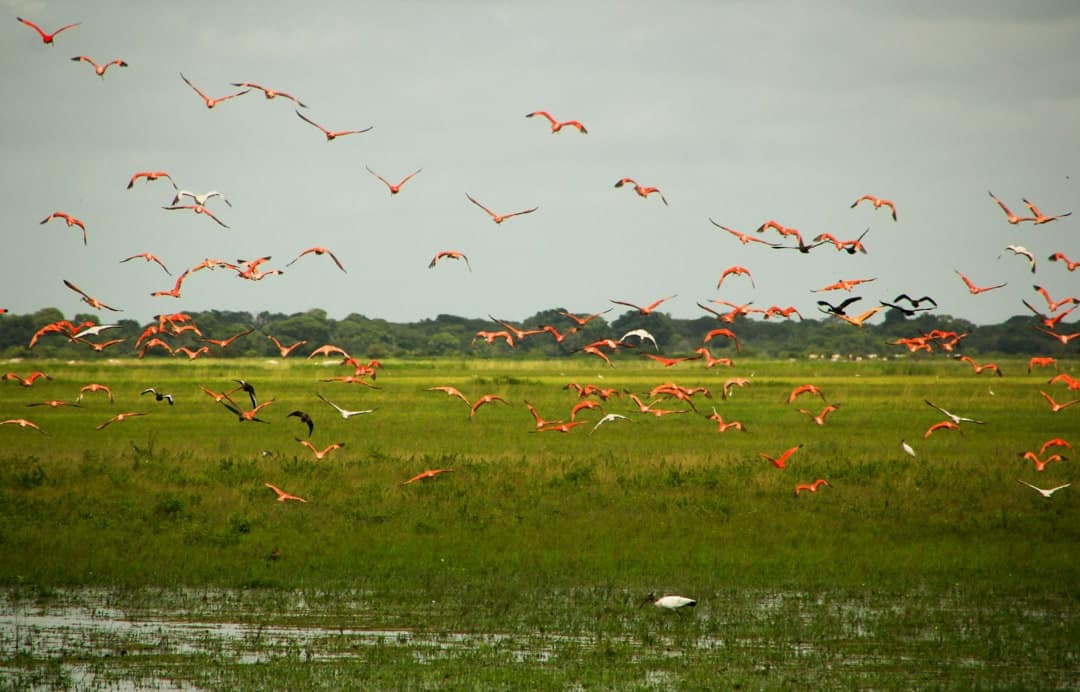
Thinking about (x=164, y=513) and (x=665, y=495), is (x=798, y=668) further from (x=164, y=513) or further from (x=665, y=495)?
(x=164, y=513)

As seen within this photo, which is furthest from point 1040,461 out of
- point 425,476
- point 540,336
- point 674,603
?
point 540,336

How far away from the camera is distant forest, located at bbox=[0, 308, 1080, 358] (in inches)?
4702

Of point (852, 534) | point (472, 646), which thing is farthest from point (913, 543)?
point (472, 646)

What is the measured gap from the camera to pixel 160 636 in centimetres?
1568

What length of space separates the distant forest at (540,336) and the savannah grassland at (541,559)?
3377 inches

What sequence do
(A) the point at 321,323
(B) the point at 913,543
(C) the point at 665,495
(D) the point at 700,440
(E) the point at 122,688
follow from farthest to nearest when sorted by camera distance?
(A) the point at 321,323
(D) the point at 700,440
(C) the point at 665,495
(B) the point at 913,543
(E) the point at 122,688

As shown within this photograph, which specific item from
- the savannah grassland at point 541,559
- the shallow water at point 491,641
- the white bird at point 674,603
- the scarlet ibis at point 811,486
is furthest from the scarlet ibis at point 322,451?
the scarlet ibis at point 811,486

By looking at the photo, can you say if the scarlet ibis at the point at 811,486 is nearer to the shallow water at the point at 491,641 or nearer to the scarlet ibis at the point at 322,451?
the shallow water at the point at 491,641

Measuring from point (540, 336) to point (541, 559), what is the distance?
383ft

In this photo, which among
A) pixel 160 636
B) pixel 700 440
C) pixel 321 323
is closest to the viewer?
pixel 160 636

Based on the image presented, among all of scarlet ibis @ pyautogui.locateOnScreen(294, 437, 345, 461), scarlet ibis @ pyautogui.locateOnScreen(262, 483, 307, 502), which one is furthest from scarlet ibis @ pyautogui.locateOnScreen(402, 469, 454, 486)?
scarlet ibis @ pyautogui.locateOnScreen(262, 483, 307, 502)

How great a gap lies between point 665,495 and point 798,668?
11393mm

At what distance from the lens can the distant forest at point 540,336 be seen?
119 metres

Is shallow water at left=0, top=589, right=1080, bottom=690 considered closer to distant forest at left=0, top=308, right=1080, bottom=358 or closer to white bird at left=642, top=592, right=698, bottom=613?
white bird at left=642, top=592, right=698, bottom=613
